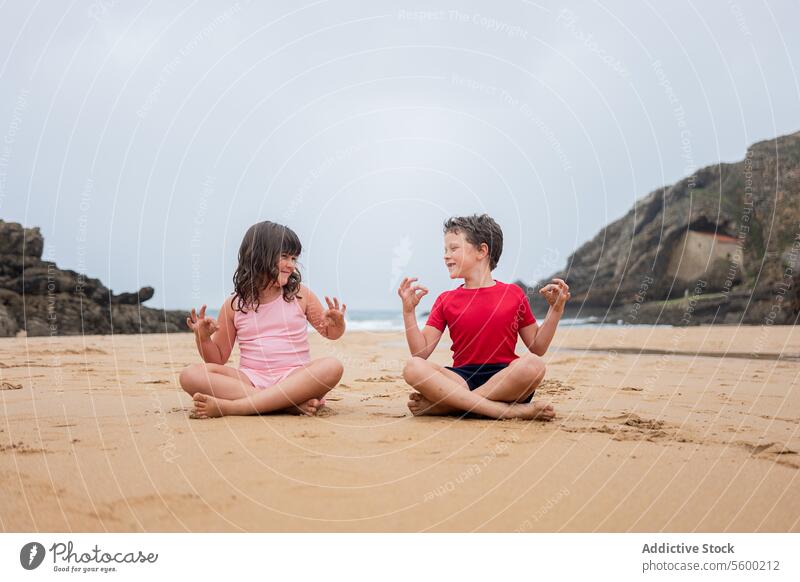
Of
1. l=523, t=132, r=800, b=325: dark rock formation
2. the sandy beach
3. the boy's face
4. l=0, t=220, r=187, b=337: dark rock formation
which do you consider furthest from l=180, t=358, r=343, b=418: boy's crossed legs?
l=523, t=132, r=800, b=325: dark rock formation

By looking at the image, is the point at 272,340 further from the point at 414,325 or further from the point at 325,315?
the point at 414,325

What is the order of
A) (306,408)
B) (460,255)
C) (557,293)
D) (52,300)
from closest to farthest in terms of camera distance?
(557,293), (306,408), (460,255), (52,300)

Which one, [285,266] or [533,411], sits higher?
[285,266]

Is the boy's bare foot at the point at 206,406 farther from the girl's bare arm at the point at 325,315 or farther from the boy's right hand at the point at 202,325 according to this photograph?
the girl's bare arm at the point at 325,315

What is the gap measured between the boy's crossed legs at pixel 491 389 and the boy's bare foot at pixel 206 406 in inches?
49.3

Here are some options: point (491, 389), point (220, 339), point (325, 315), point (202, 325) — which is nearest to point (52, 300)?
point (220, 339)

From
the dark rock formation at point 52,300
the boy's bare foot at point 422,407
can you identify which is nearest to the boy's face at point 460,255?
the boy's bare foot at point 422,407

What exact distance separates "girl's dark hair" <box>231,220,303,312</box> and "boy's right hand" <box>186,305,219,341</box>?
0.38 meters

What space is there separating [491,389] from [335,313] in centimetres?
122

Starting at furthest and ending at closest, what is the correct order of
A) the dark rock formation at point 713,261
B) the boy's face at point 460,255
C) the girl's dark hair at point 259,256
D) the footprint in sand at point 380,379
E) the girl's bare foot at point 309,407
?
the dark rock formation at point 713,261
the footprint in sand at point 380,379
the boy's face at point 460,255
the girl's dark hair at point 259,256
the girl's bare foot at point 309,407

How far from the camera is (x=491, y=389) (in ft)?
14.7

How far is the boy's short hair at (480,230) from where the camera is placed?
500 cm

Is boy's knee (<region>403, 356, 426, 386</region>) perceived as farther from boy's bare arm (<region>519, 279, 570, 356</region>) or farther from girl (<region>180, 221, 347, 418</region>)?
boy's bare arm (<region>519, 279, 570, 356</region>)

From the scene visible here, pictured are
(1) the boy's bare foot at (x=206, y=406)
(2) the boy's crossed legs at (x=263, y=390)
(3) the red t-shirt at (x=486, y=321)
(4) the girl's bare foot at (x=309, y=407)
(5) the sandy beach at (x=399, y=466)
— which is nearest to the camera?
(5) the sandy beach at (x=399, y=466)
